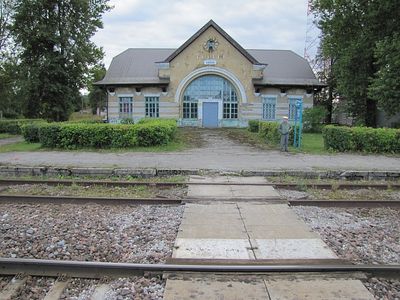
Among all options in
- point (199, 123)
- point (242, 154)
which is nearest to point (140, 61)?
point (199, 123)

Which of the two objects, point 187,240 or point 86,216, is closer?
point 187,240

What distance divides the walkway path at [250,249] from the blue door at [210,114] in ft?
96.3

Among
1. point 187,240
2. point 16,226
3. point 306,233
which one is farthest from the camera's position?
point 16,226

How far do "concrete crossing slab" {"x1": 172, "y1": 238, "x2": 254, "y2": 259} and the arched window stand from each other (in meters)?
32.0

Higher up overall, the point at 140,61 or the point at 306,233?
the point at 140,61

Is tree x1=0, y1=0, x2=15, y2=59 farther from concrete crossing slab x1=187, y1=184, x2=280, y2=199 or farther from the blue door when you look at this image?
concrete crossing slab x1=187, y1=184, x2=280, y2=199

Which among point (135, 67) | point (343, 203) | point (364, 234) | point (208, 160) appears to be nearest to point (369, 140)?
point (208, 160)

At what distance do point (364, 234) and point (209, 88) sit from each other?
31.9 meters

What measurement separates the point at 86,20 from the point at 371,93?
92.4ft

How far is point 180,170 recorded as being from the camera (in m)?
11.8

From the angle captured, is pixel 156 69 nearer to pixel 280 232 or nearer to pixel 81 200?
pixel 81 200

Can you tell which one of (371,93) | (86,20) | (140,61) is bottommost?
(371,93)

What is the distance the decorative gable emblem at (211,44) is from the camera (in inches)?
1410

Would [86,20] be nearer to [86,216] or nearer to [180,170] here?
[180,170]
